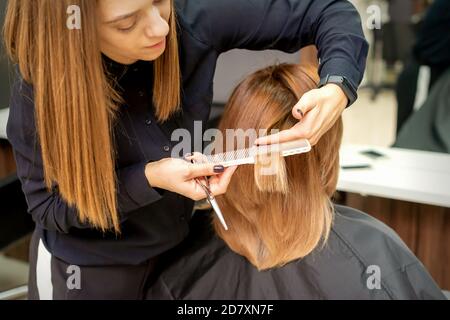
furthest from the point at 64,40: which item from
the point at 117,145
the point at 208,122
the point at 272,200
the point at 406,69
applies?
the point at 406,69

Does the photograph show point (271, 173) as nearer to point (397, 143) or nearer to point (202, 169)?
point (202, 169)

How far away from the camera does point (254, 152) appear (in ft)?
2.54

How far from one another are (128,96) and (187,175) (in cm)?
17

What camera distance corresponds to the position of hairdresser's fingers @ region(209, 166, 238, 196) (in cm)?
77

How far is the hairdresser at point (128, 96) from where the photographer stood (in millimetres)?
704

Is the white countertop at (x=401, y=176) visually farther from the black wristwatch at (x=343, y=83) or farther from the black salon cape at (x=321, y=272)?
the black wristwatch at (x=343, y=83)

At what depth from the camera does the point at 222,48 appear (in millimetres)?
876

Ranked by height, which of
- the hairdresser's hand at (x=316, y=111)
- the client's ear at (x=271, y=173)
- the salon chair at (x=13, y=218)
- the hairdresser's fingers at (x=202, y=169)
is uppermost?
the hairdresser's hand at (x=316, y=111)

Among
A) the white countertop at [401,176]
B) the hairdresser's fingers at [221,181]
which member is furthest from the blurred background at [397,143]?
the hairdresser's fingers at [221,181]

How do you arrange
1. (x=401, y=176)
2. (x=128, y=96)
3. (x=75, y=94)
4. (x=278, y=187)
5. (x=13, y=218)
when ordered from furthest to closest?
(x=13, y=218) → (x=401, y=176) → (x=278, y=187) → (x=128, y=96) → (x=75, y=94)

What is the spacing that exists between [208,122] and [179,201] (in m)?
0.16

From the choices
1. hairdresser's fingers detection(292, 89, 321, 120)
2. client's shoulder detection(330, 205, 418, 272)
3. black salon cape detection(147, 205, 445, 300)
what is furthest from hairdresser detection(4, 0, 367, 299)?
client's shoulder detection(330, 205, 418, 272)

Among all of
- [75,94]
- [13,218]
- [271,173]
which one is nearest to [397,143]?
[271,173]

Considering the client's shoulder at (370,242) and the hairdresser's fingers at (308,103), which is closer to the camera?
the hairdresser's fingers at (308,103)
